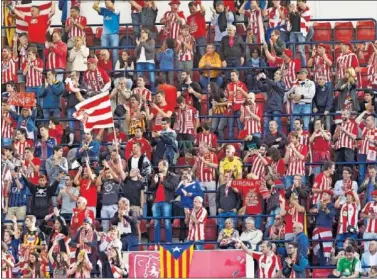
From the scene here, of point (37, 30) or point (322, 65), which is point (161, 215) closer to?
point (322, 65)

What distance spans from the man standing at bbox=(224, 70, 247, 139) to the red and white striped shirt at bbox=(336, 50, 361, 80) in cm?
171

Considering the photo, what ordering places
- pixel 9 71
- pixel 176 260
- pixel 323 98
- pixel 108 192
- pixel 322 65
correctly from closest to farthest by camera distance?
pixel 176 260, pixel 108 192, pixel 323 98, pixel 322 65, pixel 9 71

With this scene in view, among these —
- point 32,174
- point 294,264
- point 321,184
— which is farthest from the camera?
point 32,174

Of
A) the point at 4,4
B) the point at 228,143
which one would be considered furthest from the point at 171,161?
the point at 4,4

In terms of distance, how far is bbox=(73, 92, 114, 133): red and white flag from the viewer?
35469 mm

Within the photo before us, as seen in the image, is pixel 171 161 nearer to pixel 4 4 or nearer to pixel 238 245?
pixel 238 245

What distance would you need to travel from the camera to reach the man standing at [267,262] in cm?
3325

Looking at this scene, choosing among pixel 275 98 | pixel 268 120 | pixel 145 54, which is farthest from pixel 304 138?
pixel 145 54

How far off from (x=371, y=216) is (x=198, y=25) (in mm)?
5980

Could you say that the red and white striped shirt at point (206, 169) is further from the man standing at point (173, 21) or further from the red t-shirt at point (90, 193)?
the man standing at point (173, 21)

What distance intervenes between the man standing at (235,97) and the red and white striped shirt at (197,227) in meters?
2.53

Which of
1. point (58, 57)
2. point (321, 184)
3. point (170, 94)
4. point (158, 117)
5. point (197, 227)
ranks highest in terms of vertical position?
point (58, 57)

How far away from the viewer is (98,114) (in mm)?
35531

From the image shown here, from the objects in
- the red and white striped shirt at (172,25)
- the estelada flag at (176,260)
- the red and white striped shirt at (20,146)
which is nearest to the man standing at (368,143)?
the estelada flag at (176,260)
